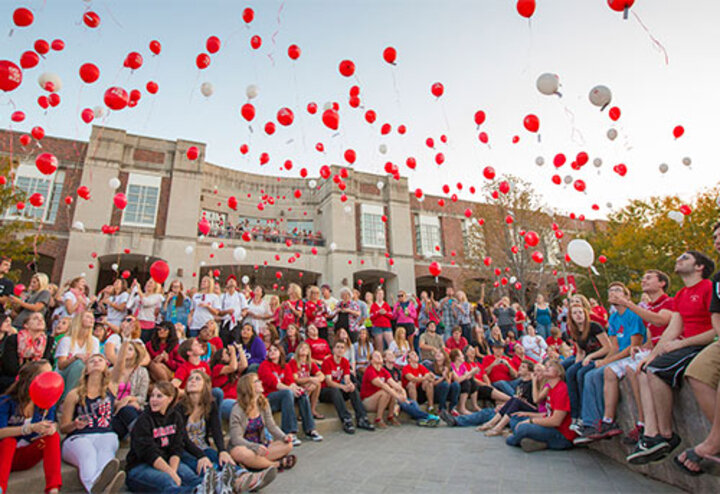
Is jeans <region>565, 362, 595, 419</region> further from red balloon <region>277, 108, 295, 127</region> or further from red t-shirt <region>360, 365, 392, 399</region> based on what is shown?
red balloon <region>277, 108, 295, 127</region>

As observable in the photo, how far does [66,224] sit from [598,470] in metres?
20.0

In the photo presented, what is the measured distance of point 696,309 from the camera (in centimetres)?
359

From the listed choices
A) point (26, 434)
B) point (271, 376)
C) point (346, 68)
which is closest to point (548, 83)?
point (346, 68)

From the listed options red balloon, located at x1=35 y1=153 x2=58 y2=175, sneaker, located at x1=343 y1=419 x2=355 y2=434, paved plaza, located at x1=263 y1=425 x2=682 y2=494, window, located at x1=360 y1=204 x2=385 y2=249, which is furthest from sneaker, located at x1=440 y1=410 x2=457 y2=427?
window, located at x1=360 y1=204 x2=385 y2=249

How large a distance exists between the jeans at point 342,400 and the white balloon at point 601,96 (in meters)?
6.57

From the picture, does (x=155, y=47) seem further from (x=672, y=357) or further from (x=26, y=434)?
(x=672, y=357)

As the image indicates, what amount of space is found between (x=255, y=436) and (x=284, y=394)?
3.32ft

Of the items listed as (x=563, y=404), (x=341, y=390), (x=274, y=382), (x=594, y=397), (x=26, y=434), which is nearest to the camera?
(x=26, y=434)

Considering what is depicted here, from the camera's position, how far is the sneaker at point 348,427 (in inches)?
243

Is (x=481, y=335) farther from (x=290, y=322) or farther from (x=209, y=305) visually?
(x=209, y=305)

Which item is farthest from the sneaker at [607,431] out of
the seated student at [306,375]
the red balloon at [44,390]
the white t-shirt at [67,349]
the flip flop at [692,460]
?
the white t-shirt at [67,349]

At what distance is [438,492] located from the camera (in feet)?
12.3

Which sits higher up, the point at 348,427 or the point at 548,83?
the point at 548,83

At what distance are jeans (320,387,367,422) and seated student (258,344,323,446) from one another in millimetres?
648
